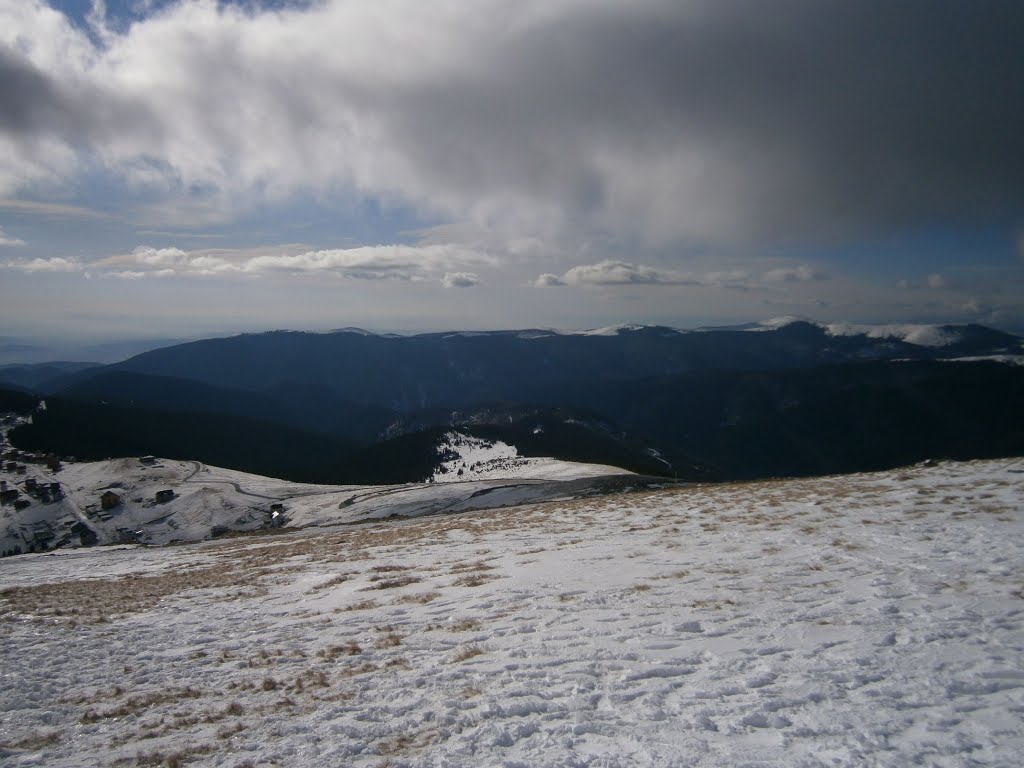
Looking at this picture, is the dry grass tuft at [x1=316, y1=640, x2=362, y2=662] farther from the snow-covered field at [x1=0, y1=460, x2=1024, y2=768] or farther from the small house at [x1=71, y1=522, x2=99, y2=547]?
the small house at [x1=71, y1=522, x2=99, y2=547]

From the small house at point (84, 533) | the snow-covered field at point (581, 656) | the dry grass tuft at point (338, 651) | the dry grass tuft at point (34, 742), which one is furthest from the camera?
the small house at point (84, 533)

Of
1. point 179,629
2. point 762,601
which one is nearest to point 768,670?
point 762,601

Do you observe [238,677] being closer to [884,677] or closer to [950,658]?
[884,677]

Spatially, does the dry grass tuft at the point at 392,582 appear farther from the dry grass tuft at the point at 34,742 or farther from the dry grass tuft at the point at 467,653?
the dry grass tuft at the point at 34,742

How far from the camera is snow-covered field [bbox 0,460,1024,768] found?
6844 mm

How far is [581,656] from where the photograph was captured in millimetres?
9289

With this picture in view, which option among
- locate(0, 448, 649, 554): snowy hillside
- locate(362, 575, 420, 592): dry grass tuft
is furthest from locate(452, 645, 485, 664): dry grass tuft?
locate(0, 448, 649, 554): snowy hillside

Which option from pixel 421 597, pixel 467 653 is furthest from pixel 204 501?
pixel 467 653

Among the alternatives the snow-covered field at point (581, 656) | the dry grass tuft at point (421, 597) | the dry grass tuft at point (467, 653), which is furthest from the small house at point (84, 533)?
the dry grass tuft at point (467, 653)

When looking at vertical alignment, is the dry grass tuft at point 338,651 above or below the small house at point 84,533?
above

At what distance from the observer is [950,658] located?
817 centimetres

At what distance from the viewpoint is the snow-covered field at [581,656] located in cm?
684

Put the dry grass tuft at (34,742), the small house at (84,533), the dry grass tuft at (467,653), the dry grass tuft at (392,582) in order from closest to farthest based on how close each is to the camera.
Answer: the dry grass tuft at (34,742), the dry grass tuft at (467,653), the dry grass tuft at (392,582), the small house at (84,533)

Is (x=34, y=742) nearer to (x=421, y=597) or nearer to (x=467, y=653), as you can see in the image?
(x=467, y=653)
